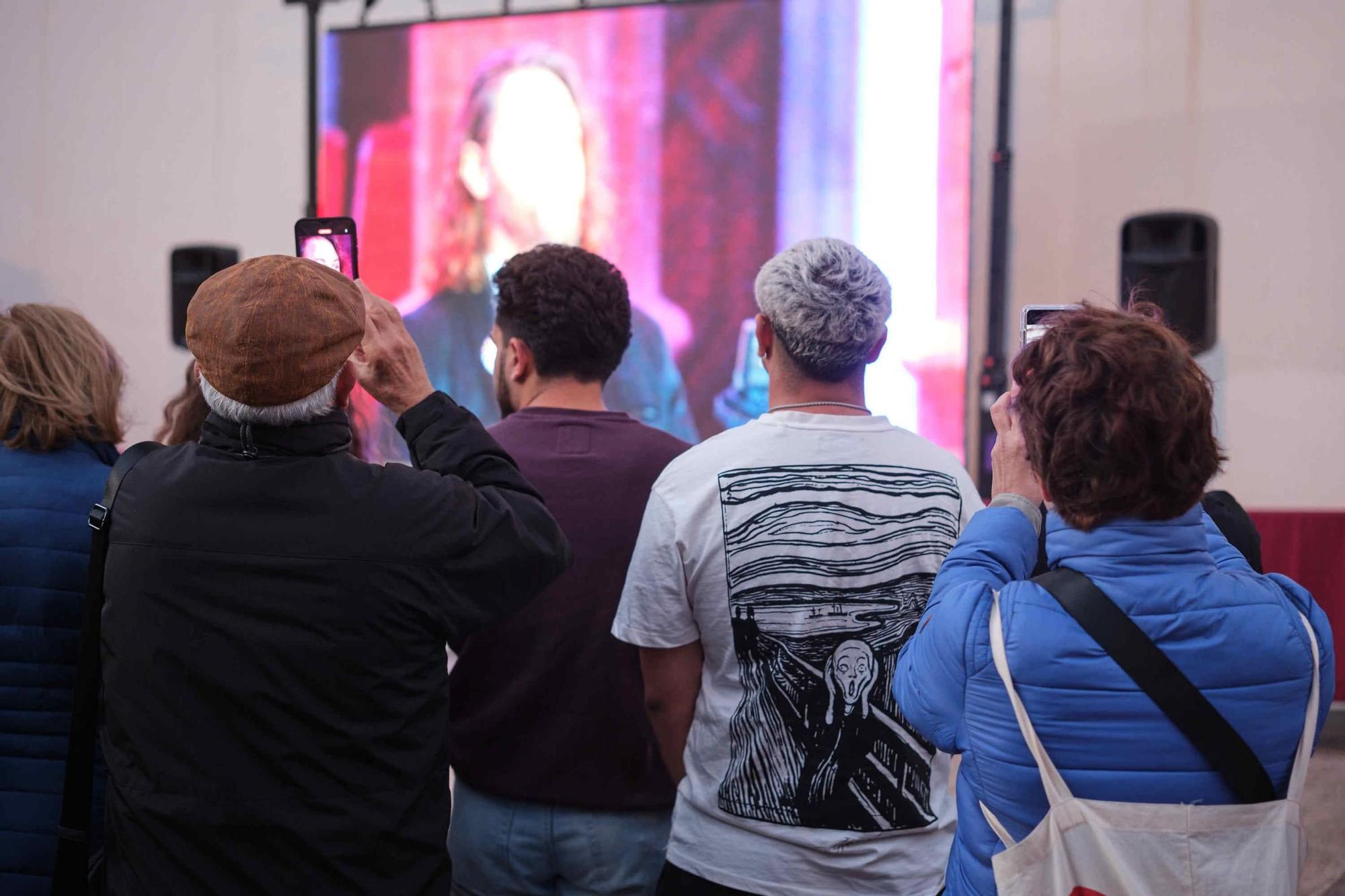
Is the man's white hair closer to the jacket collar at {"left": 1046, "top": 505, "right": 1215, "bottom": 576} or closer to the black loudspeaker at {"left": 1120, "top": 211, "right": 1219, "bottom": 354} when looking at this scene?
the jacket collar at {"left": 1046, "top": 505, "right": 1215, "bottom": 576}

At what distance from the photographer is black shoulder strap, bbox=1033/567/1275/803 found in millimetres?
993

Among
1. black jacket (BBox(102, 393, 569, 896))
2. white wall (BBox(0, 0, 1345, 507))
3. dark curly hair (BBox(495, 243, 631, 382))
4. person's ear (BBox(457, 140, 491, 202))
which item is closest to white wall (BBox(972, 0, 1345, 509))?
white wall (BBox(0, 0, 1345, 507))

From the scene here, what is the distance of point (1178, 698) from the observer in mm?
993

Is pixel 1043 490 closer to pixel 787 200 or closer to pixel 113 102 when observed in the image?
pixel 787 200

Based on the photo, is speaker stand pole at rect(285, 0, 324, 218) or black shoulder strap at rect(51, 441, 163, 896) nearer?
black shoulder strap at rect(51, 441, 163, 896)

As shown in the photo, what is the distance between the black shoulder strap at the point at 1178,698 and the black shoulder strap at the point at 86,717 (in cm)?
98

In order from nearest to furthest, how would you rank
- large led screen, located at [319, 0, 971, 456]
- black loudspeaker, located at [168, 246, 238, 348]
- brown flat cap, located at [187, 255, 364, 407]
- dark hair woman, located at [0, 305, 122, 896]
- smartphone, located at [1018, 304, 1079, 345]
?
brown flat cap, located at [187, 255, 364, 407] → smartphone, located at [1018, 304, 1079, 345] → dark hair woman, located at [0, 305, 122, 896] → large led screen, located at [319, 0, 971, 456] → black loudspeaker, located at [168, 246, 238, 348]

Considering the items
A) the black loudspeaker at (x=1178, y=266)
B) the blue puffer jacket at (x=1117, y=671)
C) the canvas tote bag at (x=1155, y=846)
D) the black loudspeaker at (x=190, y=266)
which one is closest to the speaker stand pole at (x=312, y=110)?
the black loudspeaker at (x=190, y=266)

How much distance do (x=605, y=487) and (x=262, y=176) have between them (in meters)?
4.80

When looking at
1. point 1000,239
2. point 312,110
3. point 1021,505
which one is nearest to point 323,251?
point 1021,505

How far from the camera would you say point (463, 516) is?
45.6 inches

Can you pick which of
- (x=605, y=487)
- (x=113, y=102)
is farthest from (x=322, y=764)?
(x=113, y=102)

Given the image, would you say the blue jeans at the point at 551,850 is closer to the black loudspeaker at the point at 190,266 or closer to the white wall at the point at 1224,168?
the white wall at the point at 1224,168

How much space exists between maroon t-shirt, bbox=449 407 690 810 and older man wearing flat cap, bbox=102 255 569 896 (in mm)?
328
